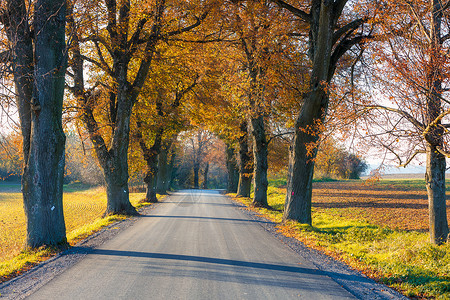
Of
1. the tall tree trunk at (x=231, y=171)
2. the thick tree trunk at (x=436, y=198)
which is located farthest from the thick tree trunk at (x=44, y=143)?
the tall tree trunk at (x=231, y=171)

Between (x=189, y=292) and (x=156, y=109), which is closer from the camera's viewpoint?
(x=189, y=292)

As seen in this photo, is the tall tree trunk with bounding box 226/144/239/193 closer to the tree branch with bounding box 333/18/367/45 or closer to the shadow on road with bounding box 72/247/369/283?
the tree branch with bounding box 333/18/367/45

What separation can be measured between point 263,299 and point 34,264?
15.8 ft

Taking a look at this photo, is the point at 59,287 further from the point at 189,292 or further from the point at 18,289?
the point at 189,292

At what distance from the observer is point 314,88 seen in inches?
470

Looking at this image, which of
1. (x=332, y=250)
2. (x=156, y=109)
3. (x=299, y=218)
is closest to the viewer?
(x=332, y=250)

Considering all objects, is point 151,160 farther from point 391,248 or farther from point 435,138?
point 435,138

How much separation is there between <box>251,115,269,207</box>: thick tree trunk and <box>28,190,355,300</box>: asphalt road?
11143 millimetres

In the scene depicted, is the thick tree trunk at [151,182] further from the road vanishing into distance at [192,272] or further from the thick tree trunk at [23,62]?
the thick tree trunk at [23,62]

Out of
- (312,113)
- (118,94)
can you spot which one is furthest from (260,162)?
(118,94)

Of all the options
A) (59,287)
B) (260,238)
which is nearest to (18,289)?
(59,287)

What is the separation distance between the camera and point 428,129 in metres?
7.52

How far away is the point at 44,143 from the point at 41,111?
78 centimetres

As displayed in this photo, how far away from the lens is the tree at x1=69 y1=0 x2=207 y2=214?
45.2 feet
